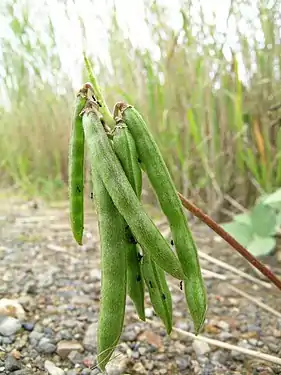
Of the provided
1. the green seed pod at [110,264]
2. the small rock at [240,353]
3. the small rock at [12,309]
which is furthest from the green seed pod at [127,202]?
the small rock at [12,309]

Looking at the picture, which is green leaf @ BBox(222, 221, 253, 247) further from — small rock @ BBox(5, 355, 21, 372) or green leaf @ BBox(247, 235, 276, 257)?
small rock @ BBox(5, 355, 21, 372)

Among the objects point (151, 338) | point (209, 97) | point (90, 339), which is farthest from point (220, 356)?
point (209, 97)

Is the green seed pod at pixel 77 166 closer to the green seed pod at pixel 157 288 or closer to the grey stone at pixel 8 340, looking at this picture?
the green seed pod at pixel 157 288

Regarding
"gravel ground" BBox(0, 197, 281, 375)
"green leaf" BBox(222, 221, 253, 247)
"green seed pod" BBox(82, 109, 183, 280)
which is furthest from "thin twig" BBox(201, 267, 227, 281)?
"green seed pod" BBox(82, 109, 183, 280)

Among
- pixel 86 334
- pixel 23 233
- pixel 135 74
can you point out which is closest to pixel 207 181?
pixel 135 74

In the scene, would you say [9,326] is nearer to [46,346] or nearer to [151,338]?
[46,346]

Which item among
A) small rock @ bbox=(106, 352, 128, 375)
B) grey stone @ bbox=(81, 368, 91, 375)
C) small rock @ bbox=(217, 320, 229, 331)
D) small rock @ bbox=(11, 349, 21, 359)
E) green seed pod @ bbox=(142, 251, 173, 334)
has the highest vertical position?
green seed pod @ bbox=(142, 251, 173, 334)
